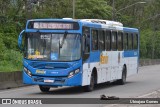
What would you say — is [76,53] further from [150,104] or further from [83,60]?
[150,104]

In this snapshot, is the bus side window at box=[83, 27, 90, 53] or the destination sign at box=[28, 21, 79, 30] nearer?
the destination sign at box=[28, 21, 79, 30]

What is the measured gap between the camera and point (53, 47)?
2162 cm

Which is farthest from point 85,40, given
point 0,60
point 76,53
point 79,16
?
point 79,16

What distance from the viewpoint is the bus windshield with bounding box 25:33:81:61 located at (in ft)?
70.9

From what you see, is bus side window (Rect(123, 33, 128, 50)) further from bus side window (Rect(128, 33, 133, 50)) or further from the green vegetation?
the green vegetation

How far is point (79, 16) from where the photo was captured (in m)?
57.0

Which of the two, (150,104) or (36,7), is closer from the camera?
(150,104)

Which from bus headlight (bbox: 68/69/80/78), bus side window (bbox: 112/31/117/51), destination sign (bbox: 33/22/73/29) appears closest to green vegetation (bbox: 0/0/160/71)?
bus side window (bbox: 112/31/117/51)

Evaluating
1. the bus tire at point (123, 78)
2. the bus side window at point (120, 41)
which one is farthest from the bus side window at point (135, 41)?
the bus side window at point (120, 41)

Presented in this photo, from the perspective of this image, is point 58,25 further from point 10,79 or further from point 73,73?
point 10,79

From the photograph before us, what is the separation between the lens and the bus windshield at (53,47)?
21609mm

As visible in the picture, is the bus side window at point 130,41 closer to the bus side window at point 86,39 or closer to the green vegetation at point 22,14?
the green vegetation at point 22,14

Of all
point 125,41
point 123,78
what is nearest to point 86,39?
point 125,41

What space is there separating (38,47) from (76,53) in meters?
1.57
